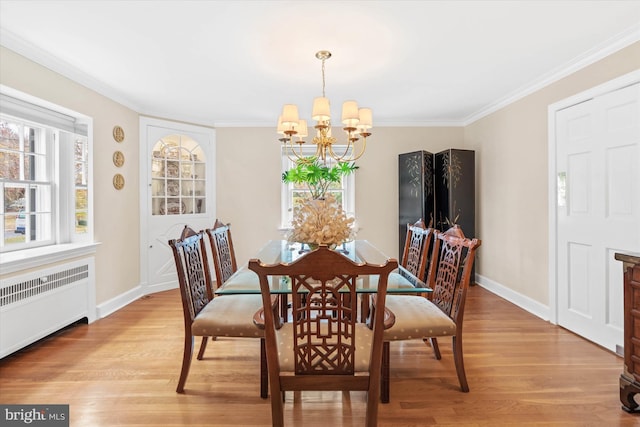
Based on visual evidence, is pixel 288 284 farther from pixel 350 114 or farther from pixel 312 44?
pixel 312 44

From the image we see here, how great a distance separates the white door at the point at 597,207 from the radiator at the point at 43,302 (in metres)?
4.53

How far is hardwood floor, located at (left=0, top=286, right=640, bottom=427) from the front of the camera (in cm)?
189

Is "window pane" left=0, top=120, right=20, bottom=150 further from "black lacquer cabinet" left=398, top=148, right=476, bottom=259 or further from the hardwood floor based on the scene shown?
"black lacquer cabinet" left=398, top=148, right=476, bottom=259

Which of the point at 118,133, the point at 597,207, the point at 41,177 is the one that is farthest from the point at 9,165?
the point at 597,207

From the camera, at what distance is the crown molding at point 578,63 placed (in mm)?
2541

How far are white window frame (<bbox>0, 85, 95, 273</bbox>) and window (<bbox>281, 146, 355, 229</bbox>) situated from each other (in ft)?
A: 8.06

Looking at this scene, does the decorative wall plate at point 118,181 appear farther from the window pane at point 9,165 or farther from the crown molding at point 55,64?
the window pane at point 9,165

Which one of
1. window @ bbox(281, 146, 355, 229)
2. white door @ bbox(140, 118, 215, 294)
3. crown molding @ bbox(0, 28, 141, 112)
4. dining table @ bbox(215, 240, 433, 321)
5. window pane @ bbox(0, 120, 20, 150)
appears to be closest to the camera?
dining table @ bbox(215, 240, 433, 321)

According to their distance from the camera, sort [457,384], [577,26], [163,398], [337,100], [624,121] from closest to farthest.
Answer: [163,398]
[457,384]
[577,26]
[624,121]
[337,100]

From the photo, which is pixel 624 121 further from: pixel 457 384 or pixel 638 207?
pixel 457 384

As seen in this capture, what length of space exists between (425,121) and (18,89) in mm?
4584

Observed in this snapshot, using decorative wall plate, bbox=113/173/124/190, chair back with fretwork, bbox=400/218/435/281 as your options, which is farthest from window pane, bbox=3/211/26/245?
chair back with fretwork, bbox=400/218/435/281

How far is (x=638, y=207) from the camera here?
250 centimetres

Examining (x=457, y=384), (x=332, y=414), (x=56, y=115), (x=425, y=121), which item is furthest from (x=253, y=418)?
(x=425, y=121)
